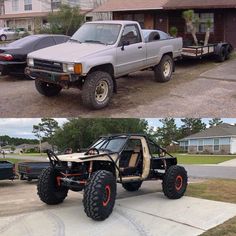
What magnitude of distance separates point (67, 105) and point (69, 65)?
1.81 metres

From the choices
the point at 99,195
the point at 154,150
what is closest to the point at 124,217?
the point at 99,195

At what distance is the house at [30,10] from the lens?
147 ft

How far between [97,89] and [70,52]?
1.15 metres

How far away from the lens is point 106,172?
7.28 meters

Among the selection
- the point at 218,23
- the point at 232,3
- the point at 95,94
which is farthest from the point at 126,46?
the point at 218,23

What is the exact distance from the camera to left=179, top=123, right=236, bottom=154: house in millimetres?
46125

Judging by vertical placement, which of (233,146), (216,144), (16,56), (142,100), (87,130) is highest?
(16,56)

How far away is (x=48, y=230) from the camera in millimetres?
6672

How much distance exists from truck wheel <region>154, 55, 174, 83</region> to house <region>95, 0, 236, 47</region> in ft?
27.1

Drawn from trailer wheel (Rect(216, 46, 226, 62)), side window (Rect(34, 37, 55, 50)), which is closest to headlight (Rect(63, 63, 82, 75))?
side window (Rect(34, 37, 55, 50))

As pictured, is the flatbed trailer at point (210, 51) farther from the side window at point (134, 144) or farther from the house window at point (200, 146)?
the house window at point (200, 146)

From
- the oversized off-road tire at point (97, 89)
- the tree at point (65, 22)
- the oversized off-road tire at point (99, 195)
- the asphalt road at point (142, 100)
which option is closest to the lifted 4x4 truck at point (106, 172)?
the oversized off-road tire at point (99, 195)

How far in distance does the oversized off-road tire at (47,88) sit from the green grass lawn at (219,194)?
4.72 meters

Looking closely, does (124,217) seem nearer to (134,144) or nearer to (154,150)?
(134,144)
